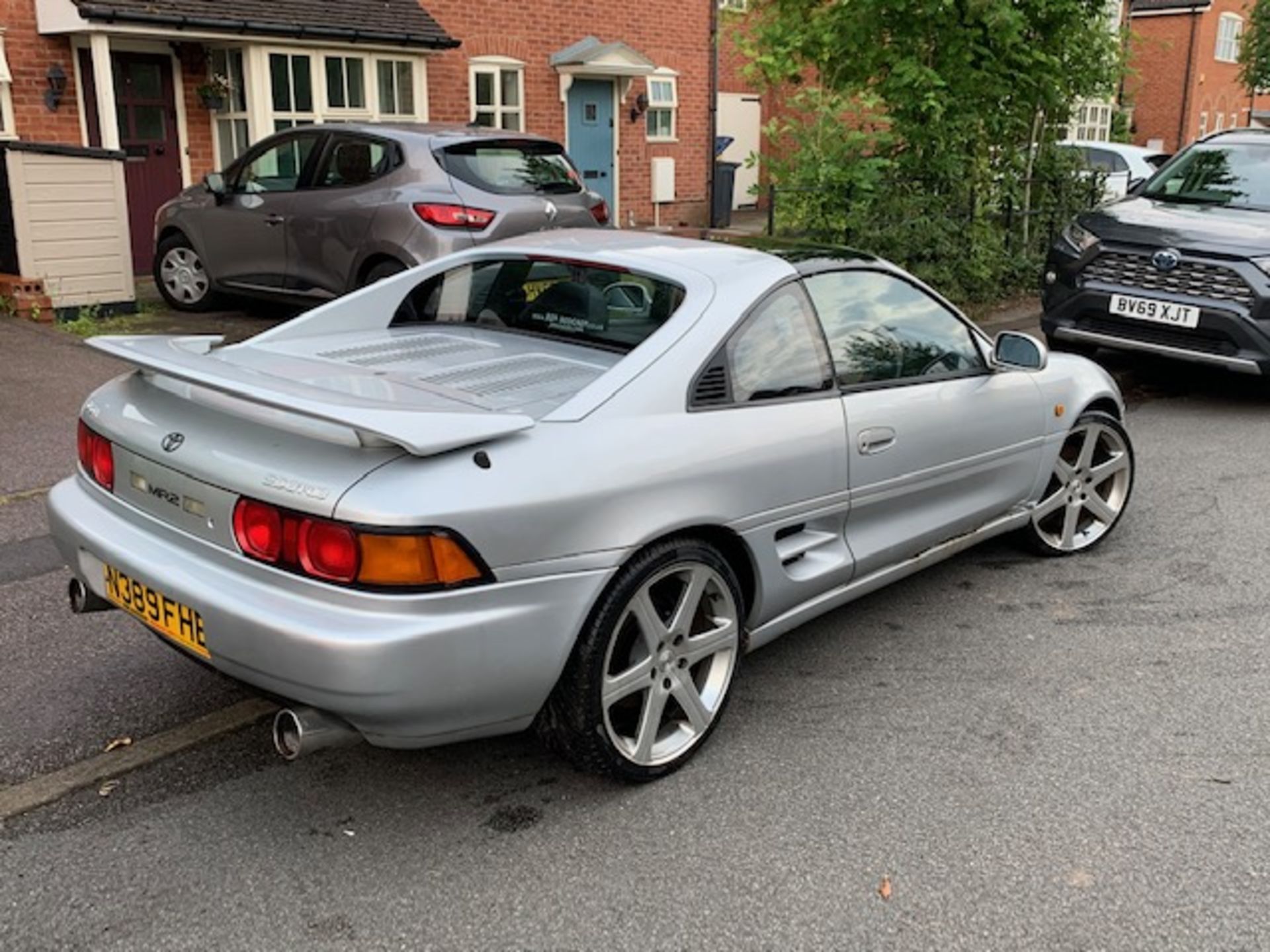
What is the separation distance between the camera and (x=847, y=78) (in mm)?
11625

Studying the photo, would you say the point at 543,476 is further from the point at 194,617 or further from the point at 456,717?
the point at 194,617

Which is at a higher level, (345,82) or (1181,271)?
(345,82)

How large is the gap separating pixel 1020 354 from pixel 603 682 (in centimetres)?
243

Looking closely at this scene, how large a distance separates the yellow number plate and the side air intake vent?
145 centimetres

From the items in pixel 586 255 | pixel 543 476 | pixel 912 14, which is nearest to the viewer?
pixel 543 476

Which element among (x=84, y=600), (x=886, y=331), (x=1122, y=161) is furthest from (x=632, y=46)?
(x=84, y=600)

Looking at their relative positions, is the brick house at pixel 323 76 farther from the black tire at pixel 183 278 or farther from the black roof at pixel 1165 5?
the black roof at pixel 1165 5

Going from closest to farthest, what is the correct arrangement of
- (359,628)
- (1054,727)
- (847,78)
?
(359,628)
(1054,727)
(847,78)

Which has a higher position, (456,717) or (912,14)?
(912,14)

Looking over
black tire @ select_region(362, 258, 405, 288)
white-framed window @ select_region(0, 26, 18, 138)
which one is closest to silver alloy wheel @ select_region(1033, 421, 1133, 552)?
black tire @ select_region(362, 258, 405, 288)

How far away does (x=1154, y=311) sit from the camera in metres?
8.18

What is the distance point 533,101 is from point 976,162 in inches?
261

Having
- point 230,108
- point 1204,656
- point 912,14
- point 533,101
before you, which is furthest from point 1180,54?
point 1204,656

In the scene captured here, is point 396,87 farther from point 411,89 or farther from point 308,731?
point 308,731
